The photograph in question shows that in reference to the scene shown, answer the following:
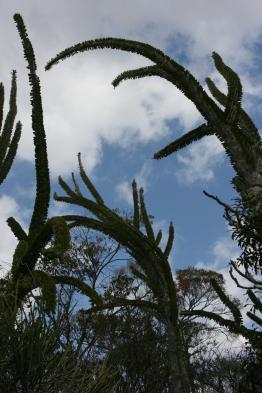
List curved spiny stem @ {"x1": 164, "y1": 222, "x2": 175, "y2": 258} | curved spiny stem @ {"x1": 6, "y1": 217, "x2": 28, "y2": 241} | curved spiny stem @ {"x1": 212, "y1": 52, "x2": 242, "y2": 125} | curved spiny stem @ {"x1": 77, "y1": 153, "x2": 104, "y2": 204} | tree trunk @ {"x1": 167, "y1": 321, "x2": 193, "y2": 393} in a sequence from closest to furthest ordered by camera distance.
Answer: curved spiny stem @ {"x1": 6, "y1": 217, "x2": 28, "y2": 241}
curved spiny stem @ {"x1": 212, "y1": 52, "x2": 242, "y2": 125}
tree trunk @ {"x1": 167, "y1": 321, "x2": 193, "y2": 393}
curved spiny stem @ {"x1": 77, "y1": 153, "x2": 104, "y2": 204}
curved spiny stem @ {"x1": 164, "y1": 222, "x2": 175, "y2": 258}

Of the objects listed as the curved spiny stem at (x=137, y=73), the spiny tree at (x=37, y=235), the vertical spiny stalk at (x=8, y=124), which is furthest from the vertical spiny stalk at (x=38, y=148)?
the curved spiny stem at (x=137, y=73)

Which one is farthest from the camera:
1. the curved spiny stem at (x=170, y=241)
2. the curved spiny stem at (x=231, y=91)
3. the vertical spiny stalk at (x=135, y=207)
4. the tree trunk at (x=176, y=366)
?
the vertical spiny stalk at (x=135, y=207)

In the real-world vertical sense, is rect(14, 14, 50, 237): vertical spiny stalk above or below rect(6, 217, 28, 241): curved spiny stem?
above

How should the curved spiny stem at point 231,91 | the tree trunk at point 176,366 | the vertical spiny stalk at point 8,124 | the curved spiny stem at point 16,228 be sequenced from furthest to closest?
1. the tree trunk at point 176,366
2. the vertical spiny stalk at point 8,124
3. the curved spiny stem at point 231,91
4. the curved spiny stem at point 16,228

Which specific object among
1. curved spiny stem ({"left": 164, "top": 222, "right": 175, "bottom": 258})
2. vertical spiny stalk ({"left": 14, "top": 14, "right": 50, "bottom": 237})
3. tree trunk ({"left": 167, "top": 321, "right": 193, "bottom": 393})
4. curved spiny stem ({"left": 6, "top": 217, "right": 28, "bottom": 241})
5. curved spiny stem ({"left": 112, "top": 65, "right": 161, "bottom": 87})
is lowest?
tree trunk ({"left": 167, "top": 321, "right": 193, "bottom": 393})

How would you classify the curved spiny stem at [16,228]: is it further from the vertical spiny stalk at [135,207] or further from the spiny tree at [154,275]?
the vertical spiny stalk at [135,207]

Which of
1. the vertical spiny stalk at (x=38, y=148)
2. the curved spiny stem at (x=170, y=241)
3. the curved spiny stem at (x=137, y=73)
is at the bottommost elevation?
the vertical spiny stalk at (x=38, y=148)

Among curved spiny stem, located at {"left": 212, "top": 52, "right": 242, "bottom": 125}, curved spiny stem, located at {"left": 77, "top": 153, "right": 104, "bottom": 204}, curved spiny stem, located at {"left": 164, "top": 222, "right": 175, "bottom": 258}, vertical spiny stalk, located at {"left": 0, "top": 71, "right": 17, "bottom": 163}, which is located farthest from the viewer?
curved spiny stem, located at {"left": 164, "top": 222, "right": 175, "bottom": 258}

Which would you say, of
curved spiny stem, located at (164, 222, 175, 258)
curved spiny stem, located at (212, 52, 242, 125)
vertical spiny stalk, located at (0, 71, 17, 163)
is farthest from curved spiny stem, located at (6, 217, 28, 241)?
curved spiny stem, located at (164, 222, 175, 258)

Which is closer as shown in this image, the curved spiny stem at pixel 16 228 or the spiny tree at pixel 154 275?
the curved spiny stem at pixel 16 228

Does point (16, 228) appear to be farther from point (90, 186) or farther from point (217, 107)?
point (90, 186)

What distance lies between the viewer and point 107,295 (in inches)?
719

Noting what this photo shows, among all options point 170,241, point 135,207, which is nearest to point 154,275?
point 170,241

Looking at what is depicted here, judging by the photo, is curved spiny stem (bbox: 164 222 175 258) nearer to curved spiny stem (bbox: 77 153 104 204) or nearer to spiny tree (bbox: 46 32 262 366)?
curved spiny stem (bbox: 77 153 104 204)
